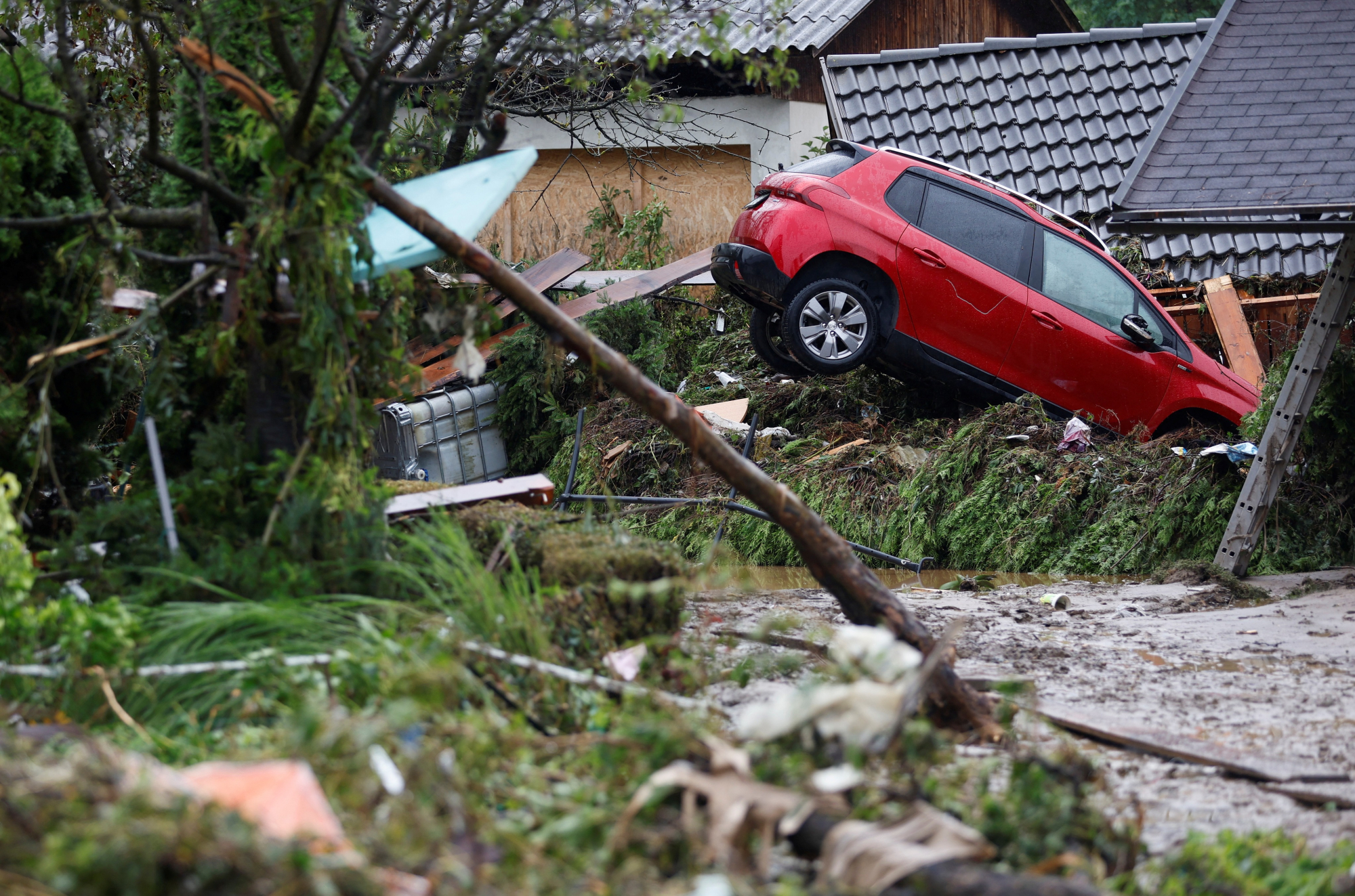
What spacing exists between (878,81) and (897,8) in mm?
3718

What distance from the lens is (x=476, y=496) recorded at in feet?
19.1

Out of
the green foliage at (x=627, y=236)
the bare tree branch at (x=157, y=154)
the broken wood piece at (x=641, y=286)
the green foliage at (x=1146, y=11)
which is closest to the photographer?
the bare tree branch at (x=157, y=154)

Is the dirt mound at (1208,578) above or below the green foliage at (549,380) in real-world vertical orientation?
below

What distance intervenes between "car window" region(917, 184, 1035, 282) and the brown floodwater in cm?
278

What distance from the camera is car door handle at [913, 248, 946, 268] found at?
31.2ft

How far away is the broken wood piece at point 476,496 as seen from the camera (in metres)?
5.49

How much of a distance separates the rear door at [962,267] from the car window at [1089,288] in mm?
238

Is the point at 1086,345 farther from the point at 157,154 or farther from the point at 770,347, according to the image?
the point at 157,154

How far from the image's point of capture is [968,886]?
7.82 ft

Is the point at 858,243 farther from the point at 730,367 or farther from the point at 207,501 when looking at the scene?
the point at 207,501

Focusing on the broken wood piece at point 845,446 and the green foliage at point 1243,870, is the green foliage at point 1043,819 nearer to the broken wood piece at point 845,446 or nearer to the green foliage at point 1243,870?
the green foliage at point 1243,870

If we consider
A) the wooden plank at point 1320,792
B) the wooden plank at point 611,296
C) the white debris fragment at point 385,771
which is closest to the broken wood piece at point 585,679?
the white debris fragment at point 385,771

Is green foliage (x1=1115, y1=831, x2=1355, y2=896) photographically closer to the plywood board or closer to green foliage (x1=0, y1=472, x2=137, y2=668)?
green foliage (x1=0, y1=472, x2=137, y2=668)

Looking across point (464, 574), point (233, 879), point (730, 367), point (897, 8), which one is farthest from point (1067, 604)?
point (897, 8)
